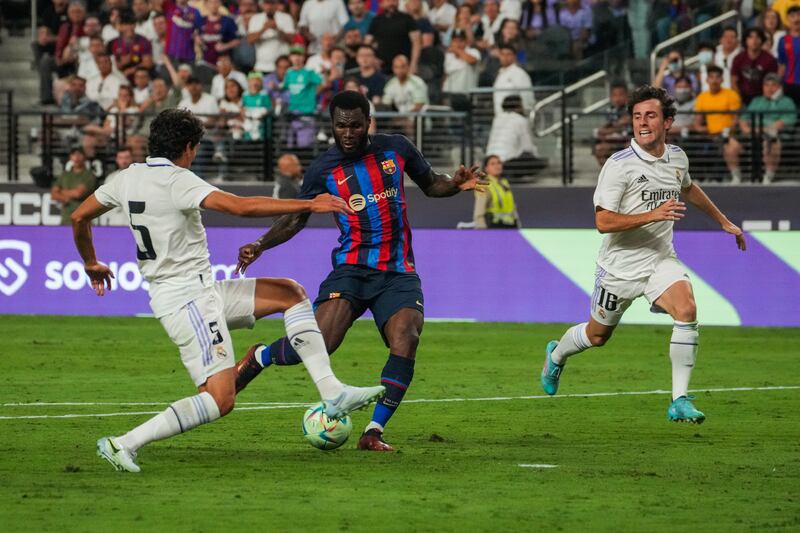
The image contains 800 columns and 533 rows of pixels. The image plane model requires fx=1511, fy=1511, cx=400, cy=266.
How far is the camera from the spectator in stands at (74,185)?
22.6 metres

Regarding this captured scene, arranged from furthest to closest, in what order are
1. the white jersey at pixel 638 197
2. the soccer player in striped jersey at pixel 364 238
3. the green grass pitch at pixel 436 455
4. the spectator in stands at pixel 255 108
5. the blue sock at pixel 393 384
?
the spectator in stands at pixel 255 108
the white jersey at pixel 638 197
the soccer player in striped jersey at pixel 364 238
the blue sock at pixel 393 384
the green grass pitch at pixel 436 455

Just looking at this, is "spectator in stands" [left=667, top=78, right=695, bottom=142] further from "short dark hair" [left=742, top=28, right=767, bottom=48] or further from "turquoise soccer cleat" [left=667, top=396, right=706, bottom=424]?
"turquoise soccer cleat" [left=667, top=396, right=706, bottom=424]

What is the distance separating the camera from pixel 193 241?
8453 mm

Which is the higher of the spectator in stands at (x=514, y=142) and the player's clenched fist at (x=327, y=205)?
the spectator in stands at (x=514, y=142)

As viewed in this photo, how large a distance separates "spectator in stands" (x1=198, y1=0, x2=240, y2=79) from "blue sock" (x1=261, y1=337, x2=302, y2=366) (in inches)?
636

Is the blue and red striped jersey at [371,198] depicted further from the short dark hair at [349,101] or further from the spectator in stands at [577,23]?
the spectator in stands at [577,23]

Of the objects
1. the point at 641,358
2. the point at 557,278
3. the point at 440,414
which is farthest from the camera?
the point at 557,278

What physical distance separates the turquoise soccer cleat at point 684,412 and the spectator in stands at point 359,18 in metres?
15.4

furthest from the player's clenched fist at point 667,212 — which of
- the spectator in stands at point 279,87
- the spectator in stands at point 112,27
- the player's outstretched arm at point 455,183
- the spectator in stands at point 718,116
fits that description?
the spectator in stands at point 112,27

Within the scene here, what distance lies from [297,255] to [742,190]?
6858 millimetres

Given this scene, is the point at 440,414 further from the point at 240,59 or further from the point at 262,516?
the point at 240,59

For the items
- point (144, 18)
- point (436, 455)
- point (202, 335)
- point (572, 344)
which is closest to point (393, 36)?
point (144, 18)

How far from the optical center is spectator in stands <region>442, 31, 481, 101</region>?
23.5 metres

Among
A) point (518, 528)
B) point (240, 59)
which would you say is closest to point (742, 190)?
point (240, 59)
